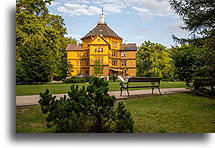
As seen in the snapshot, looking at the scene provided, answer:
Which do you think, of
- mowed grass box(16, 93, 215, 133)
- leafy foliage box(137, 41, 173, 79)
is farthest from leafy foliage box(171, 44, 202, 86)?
mowed grass box(16, 93, 215, 133)

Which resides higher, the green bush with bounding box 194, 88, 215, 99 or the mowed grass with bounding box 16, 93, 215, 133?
the green bush with bounding box 194, 88, 215, 99

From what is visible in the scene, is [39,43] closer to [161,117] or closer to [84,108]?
[84,108]

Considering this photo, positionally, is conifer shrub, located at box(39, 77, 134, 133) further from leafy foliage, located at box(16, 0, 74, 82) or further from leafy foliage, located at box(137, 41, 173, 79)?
leafy foliage, located at box(137, 41, 173, 79)

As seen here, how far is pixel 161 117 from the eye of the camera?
3473mm

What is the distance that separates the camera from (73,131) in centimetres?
269

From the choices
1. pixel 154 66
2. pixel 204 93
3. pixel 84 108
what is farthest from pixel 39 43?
pixel 204 93

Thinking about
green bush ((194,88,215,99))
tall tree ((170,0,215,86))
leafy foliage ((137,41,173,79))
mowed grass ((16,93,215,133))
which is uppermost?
tall tree ((170,0,215,86))

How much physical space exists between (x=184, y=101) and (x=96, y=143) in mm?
2945

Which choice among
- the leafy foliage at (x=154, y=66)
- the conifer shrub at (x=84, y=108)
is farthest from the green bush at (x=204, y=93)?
the conifer shrub at (x=84, y=108)

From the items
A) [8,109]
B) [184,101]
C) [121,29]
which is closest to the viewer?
[8,109]

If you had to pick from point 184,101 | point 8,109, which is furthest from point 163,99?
point 8,109

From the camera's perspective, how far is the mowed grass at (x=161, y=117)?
2.95 m

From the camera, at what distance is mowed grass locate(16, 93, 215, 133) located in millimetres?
2952

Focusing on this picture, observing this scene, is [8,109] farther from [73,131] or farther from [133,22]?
[133,22]
